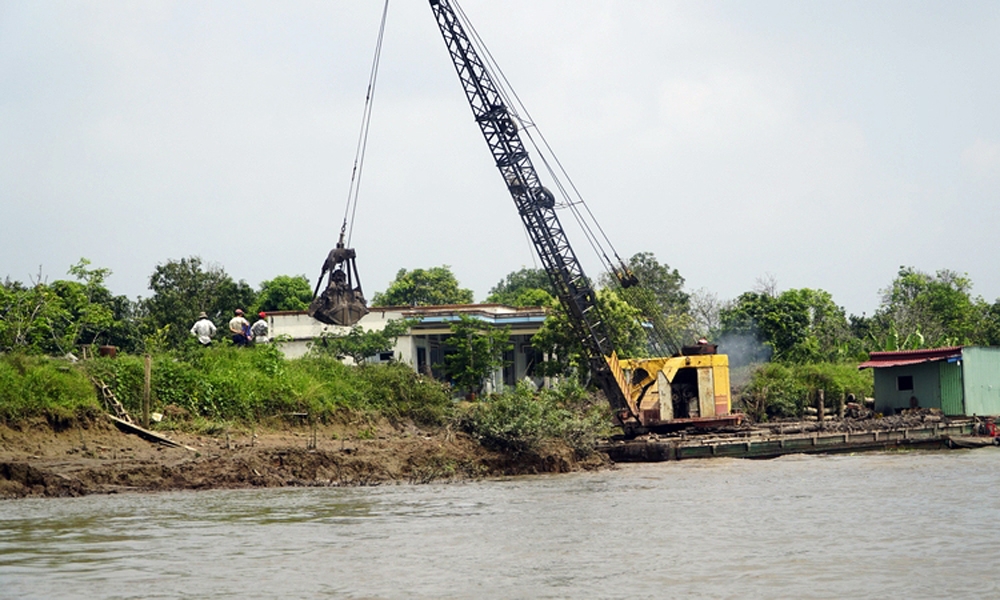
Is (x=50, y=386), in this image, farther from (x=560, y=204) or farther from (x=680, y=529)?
(x=560, y=204)

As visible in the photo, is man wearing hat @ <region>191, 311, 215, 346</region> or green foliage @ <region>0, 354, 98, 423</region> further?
man wearing hat @ <region>191, 311, 215, 346</region>

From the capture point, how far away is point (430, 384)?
31.0m

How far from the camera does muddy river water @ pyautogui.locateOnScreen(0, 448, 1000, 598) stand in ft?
37.3

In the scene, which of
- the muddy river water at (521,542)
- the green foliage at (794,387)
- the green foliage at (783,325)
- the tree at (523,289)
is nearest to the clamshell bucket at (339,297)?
the muddy river water at (521,542)

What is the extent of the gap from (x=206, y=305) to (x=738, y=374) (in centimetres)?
2561

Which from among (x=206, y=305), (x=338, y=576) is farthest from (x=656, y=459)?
(x=206, y=305)

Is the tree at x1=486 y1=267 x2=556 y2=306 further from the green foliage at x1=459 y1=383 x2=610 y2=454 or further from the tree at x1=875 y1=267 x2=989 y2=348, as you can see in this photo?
the green foliage at x1=459 y1=383 x2=610 y2=454

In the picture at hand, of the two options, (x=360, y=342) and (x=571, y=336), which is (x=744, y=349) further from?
(x=360, y=342)

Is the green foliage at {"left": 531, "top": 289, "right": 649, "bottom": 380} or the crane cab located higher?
the green foliage at {"left": 531, "top": 289, "right": 649, "bottom": 380}


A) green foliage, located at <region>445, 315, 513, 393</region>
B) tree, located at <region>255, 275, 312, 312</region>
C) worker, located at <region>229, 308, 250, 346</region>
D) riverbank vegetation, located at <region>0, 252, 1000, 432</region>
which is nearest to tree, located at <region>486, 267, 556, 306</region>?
riverbank vegetation, located at <region>0, 252, 1000, 432</region>

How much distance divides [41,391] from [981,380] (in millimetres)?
27484

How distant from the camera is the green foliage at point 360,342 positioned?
Result: 135 feet

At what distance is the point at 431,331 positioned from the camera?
4534 cm

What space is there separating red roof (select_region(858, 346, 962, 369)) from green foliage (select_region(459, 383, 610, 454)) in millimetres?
12960
